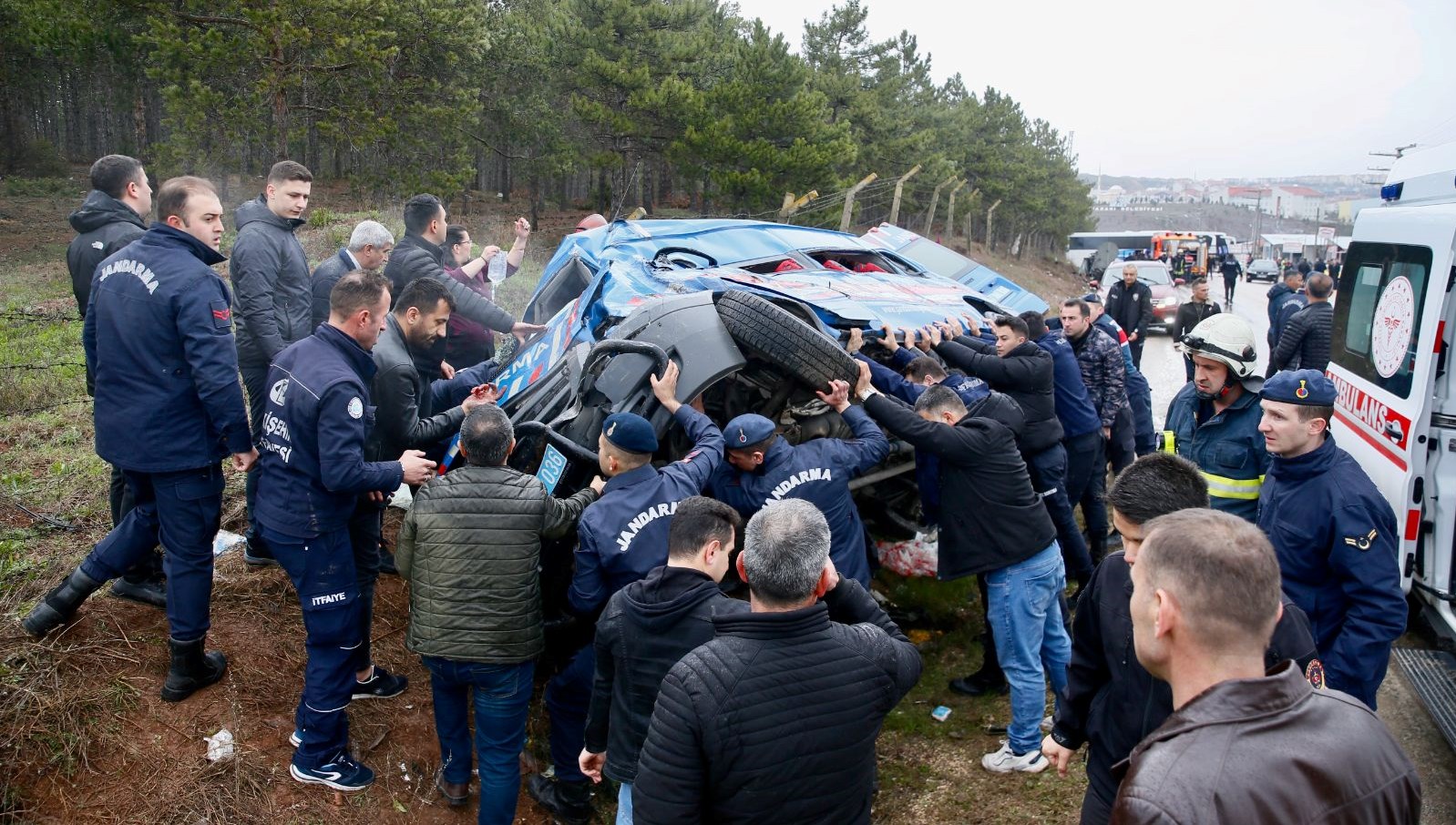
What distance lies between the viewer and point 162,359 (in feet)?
11.7

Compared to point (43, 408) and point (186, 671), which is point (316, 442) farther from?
point (43, 408)

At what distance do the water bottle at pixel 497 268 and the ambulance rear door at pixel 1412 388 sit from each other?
19.3 feet

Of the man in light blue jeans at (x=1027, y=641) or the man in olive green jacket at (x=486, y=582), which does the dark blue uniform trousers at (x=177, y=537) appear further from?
the man in light blue jeans at (x=1027, y=641)

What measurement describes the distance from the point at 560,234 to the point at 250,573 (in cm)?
2176

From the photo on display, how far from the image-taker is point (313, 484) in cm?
344

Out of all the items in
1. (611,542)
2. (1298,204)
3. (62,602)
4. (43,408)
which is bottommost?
(62,602)

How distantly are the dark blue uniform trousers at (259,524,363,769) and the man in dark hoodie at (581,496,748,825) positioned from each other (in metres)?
1.31

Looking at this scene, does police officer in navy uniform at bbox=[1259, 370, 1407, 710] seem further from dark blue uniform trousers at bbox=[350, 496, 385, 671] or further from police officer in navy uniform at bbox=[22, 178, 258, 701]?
police officer in navy uniform at bbox=[22, 178, 258, 701]

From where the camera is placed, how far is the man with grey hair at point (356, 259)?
5133 mm

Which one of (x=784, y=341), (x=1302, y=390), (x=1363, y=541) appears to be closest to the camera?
(x=1363, y=541)

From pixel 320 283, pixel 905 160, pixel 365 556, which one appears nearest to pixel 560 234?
pixel 905 160

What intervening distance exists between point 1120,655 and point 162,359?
3583 mm

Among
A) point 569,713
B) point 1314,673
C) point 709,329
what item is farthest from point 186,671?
point 1314,673

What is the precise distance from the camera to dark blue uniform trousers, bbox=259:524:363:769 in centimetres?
346
